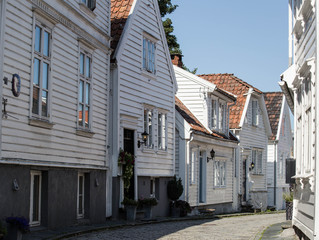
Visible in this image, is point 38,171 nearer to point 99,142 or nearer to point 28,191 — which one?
point 28,191

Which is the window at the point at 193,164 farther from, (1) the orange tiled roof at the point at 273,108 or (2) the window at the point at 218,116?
(1) the orange tiled roof at the point at 273,108

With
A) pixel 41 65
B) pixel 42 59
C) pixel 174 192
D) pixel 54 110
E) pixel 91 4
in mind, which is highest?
pixel 91 4

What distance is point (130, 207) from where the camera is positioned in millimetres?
20234

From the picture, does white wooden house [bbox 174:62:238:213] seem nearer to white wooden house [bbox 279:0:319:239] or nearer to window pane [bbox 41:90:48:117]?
white wooden house [bbox 279:0:319:239]

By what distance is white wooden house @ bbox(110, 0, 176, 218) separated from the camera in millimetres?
20398

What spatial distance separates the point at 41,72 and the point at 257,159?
24.6 m

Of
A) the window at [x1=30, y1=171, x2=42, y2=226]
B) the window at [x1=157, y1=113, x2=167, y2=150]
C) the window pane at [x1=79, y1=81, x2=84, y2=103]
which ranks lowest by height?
the window at [x1=30, y1=171, x2=42, y2=226]

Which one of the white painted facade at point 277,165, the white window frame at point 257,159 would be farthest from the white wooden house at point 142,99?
the white painted facade at point 277,165

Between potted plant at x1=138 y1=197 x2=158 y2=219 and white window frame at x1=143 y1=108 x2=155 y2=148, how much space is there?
2232 millimetres

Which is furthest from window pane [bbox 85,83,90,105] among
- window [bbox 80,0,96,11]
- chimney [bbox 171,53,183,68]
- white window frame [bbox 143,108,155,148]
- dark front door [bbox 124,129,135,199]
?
chimney [bbox 171,53,183,68]

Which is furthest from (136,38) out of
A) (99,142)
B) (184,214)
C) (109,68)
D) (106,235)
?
(106,235)

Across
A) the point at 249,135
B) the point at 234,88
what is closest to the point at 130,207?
the point at 249,135

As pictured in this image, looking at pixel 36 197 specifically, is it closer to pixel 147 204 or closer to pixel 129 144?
pixel 129 144

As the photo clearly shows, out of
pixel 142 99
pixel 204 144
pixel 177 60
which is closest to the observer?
pixel 142 99
